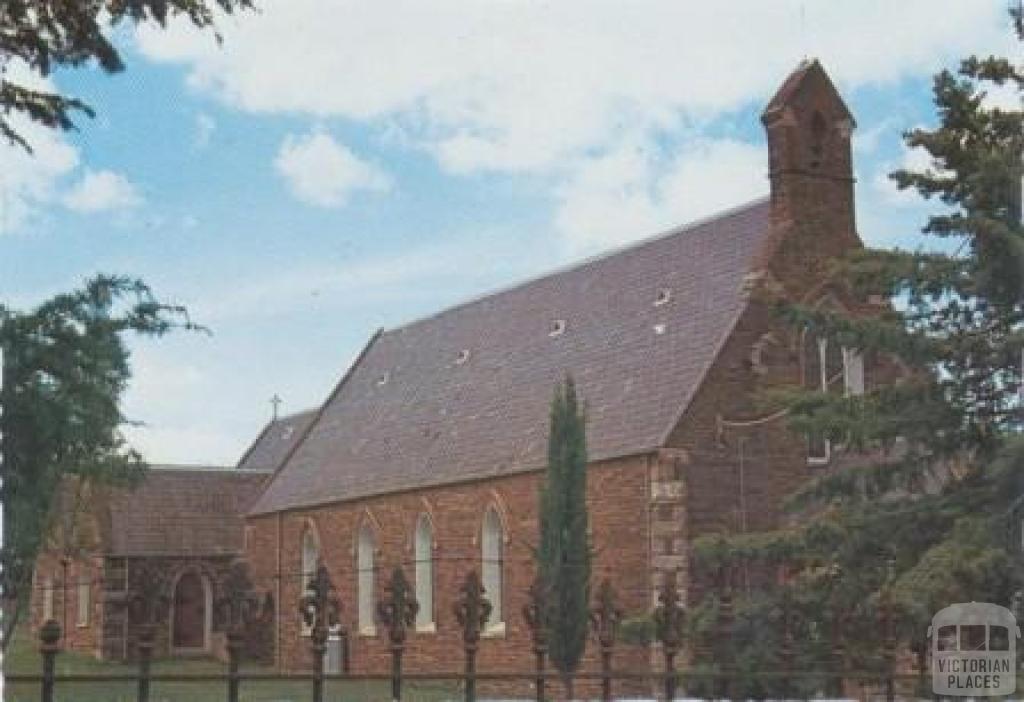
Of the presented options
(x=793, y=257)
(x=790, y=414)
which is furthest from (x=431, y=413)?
(x=793, y=257)

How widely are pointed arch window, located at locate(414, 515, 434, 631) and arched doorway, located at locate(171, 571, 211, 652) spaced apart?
122 inches

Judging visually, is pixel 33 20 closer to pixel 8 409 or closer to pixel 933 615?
pixel 8 409

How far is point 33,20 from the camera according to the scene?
327cm

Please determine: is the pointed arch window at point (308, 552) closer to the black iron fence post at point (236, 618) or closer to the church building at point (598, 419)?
the church building at point (598, 419)

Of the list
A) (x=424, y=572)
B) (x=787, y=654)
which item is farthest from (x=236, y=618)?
(x=424, y=572)

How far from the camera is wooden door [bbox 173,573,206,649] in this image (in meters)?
3.88

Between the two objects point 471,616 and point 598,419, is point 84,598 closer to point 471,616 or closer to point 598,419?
point 471,616

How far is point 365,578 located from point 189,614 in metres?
4.89

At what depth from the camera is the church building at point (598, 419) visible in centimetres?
668

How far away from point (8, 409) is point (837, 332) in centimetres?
433

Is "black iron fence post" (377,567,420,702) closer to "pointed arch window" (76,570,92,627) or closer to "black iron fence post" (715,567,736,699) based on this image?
"pointed arch window" (76,570,92,627)

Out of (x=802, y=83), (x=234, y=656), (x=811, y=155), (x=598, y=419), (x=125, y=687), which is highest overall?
(x=811, y=155)

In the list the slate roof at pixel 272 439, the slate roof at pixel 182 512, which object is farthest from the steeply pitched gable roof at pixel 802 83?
the slate roof at pixel 182 512

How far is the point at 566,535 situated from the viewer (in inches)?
226
